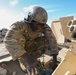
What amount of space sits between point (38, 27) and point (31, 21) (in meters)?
0.13

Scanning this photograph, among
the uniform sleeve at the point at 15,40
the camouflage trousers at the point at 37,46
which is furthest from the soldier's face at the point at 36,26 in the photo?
the camouflage trousers at the point at 37,46

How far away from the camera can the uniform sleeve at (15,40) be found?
7.82ft

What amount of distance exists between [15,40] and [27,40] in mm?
522

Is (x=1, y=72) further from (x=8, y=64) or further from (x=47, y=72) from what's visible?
(x=47, y=72)

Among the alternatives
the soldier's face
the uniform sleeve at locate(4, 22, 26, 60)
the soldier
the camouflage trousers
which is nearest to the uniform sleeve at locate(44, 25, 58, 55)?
the soldier

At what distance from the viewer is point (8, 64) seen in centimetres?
345

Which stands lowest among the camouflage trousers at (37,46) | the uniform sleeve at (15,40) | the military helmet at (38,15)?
the camouflage trousers at (37,46)

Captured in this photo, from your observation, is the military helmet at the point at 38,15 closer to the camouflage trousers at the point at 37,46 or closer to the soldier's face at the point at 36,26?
the soldier's face at the point at 36,26

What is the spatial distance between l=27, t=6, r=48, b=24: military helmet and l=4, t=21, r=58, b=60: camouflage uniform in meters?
0.14

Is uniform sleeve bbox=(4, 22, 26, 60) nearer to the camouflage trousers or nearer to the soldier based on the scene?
the soldier

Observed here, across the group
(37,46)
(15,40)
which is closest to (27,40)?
(37,46)

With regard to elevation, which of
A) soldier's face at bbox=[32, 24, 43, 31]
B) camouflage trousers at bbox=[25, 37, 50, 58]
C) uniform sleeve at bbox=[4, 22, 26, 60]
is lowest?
camouflage trousers at bbox=[25, 37, 50, 58]

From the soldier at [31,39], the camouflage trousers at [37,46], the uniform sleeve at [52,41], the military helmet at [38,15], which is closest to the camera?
the soldier at [31,39]

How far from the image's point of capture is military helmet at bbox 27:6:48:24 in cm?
261
